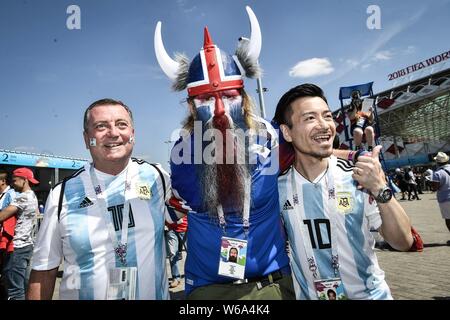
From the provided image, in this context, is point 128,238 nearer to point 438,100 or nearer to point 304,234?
point 304,234

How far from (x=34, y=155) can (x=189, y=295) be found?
21.6 metres

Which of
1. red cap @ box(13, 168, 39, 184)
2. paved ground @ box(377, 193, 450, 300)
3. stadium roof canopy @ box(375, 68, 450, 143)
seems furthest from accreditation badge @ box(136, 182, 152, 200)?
stadium roof canopy @ box(375, 68, 450, 143)

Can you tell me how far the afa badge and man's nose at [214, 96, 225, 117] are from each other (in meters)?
0.93

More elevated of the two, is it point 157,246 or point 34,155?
point 34,155

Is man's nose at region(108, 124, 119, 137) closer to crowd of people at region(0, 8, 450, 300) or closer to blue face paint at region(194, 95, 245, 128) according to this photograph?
crowd of people at region(0, 8, 450, 300)

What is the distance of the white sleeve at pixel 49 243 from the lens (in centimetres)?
211

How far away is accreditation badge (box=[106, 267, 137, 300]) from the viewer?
2.03 meters

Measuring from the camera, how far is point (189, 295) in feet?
6.79

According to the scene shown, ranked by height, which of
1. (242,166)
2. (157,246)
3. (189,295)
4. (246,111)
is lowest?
(189,295)

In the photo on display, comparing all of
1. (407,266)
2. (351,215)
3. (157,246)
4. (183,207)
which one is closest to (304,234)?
(351,215)

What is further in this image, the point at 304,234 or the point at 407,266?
the point at 407,266

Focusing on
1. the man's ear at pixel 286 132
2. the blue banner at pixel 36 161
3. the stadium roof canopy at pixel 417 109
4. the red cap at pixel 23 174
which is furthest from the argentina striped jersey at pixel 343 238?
the stadium roof canopy at pixel 417 109
